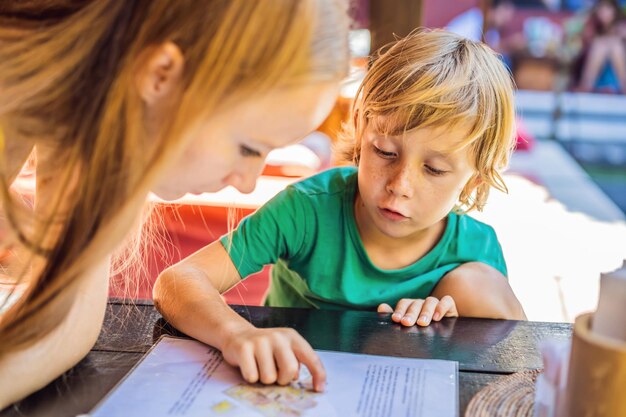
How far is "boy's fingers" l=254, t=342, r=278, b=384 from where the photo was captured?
889 millimetres

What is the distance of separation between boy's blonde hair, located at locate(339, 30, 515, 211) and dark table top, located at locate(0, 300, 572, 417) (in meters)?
0.34

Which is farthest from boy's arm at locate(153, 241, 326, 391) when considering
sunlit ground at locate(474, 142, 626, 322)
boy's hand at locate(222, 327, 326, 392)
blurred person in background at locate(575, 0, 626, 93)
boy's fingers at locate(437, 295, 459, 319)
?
blurred person in background at locate(575, 0, 626, 93)

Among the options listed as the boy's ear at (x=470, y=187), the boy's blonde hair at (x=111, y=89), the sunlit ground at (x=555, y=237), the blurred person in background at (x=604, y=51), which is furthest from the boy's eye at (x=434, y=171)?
the blurred person in background at (x=604, y=51)

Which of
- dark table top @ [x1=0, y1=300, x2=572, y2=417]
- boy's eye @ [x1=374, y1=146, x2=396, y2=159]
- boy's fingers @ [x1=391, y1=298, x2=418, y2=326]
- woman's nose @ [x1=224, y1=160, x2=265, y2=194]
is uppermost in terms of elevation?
woman's nose @ [x1=224, y1=160, x2=265, y2=194]

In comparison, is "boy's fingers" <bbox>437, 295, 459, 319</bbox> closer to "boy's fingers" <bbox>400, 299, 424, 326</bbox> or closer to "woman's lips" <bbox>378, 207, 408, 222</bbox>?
"boy's fingers" <bbox>400, 299, 424, 326</bbox>

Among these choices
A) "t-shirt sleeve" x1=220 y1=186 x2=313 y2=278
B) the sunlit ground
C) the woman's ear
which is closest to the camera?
the woman's ear

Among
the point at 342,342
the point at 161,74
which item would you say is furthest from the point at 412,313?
the point at 161,74

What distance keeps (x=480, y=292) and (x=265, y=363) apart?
20.8 inches

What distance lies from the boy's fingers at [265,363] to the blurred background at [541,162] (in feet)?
1.04

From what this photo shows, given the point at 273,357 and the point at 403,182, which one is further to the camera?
the point at 403,182

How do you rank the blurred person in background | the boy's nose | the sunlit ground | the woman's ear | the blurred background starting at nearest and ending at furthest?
the woman's ear, the boy's nose, the blurred background, the sunlit ground, the blurred person in background

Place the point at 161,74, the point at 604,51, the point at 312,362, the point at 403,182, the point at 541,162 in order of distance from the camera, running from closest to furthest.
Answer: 1. the point at 161,74
2. the point at 312,362
3. the point at 403,182
4. the point at 541,162
5. the point at 604,51

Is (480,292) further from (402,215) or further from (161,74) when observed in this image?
(161,74)

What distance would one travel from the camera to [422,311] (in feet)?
3.75
